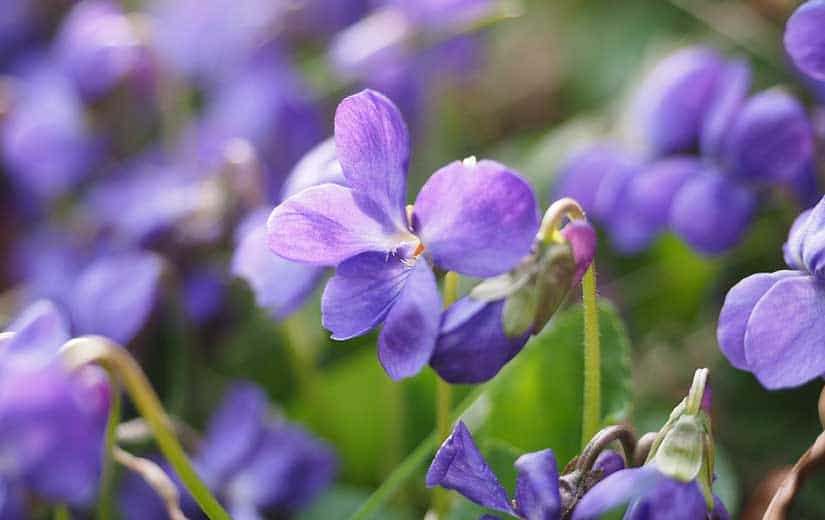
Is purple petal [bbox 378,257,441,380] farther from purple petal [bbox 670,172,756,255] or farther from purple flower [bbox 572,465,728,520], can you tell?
purple petal [bbox 670,172,756,255]

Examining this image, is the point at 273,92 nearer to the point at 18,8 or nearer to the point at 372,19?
the point at 372,19

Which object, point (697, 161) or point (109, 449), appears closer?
point (109, 449)

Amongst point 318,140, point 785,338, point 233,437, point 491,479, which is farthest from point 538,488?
point 318,140

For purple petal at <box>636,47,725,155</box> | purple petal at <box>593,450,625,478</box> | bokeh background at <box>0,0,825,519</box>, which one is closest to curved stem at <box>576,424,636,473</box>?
purple petal at <box>593,450,625,478</box>

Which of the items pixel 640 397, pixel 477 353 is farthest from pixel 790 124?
pixel 477 353

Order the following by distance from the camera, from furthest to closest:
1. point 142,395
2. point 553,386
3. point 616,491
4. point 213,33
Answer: point 213,33 → point 553,386 → point 142,395 → point 616,491

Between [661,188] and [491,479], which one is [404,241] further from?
[661,188]

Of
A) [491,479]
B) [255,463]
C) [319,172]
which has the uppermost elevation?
[319,172]
